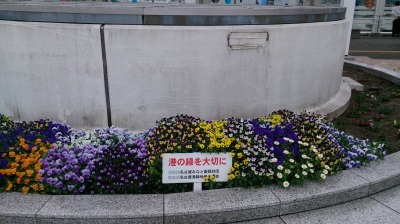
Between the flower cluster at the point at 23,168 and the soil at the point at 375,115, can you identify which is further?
the soil at the point at 375,115

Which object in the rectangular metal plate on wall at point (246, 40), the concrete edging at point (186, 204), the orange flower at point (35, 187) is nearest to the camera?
the concrete edging at point (186, 204)

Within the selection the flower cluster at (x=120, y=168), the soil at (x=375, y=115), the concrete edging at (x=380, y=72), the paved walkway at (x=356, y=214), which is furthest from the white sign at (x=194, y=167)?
the concrete edging at (x=380, y=72)

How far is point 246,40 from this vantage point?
4508mm

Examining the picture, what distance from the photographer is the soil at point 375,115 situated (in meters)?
5.05

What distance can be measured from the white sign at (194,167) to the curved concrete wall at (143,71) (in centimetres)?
131

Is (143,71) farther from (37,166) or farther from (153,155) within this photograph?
(37,166)

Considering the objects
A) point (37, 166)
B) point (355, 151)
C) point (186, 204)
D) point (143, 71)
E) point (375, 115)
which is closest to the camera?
point (186, 204)

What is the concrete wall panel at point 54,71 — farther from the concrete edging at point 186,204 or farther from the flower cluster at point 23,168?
the concrete edging at point 186,204

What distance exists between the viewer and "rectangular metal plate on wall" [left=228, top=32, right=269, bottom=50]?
14.6 ft

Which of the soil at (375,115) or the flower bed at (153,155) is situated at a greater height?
the flower bed at (153,155)

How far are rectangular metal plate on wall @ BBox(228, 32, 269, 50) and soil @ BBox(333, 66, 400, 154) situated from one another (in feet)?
5.44

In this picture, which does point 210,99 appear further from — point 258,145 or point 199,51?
point 258,145

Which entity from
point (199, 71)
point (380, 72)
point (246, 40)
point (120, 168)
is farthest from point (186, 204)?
point (380, 72)

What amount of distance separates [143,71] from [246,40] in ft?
4.39
